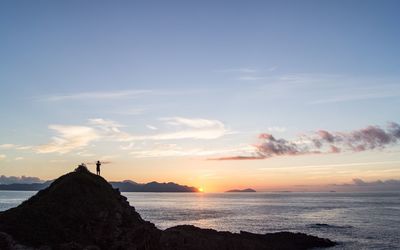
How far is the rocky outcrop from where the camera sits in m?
35.1

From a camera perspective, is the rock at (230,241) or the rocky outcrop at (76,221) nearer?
the rocky outcrop at (76,221)

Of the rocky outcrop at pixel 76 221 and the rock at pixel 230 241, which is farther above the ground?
the rocky outcrop at pixel 76 221

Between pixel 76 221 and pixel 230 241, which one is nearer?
pixel 76 221

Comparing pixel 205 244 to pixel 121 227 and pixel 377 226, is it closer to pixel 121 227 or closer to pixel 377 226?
pixel 121 227

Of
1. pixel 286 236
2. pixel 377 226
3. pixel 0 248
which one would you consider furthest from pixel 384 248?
pixel 0 248

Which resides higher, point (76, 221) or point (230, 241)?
point (76, 221)

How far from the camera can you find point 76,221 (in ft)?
130

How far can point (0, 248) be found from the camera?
104ft

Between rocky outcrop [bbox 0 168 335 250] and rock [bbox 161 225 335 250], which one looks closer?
rocky outcrop [bbox 0 168 335 250]

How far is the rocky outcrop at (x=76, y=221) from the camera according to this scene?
3512 centimetres

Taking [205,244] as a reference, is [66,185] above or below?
above

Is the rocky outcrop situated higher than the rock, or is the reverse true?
the rocky outcrop

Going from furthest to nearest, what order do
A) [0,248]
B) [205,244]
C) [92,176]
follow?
[205,244]
[92,176]
[0,248]

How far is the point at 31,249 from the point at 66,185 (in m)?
11.2
